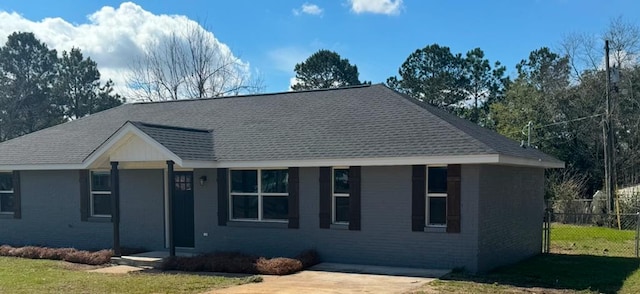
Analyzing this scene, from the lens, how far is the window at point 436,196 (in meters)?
11.4

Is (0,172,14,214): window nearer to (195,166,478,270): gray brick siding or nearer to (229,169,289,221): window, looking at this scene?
(195,166,478,270): gray brick siding

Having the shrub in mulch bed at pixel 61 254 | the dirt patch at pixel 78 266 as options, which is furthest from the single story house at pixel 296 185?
the dirt patch at pixel 78 266

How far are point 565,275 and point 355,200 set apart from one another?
14.8 ft

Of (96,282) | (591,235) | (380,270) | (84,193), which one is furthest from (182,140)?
(591,235)

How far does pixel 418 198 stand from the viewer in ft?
37.8

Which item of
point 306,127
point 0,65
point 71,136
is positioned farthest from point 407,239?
point 0,65

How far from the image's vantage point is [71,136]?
17.2 meters

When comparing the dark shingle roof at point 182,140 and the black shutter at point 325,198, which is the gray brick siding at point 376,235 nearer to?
the black shutter at point 325,198

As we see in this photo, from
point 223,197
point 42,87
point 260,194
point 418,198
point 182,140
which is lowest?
point 223,197

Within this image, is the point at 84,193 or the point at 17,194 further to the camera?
the point at 17,194

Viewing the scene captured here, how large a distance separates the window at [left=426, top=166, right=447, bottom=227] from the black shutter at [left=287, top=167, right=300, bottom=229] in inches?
119

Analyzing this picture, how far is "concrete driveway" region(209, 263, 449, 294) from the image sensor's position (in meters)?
9.31

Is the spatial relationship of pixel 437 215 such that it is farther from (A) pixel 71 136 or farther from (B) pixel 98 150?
(A) pixel 71 136

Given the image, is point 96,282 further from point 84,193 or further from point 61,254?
point 84,193
